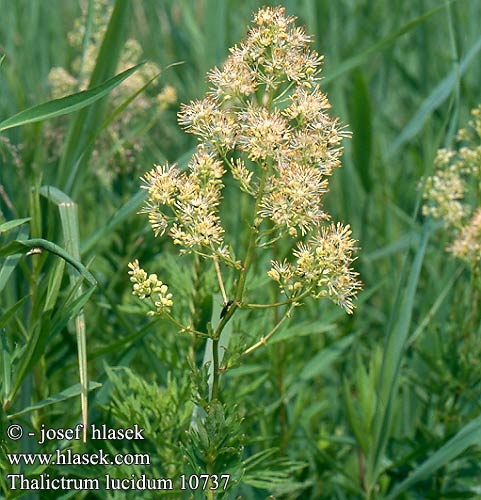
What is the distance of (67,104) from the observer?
65.6 inches

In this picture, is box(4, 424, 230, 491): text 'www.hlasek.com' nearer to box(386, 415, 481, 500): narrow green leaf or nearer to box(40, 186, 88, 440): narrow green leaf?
box(40, 186, 88, 440): narrow green leaf

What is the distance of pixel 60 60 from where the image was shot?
3.82 m

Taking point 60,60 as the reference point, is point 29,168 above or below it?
below

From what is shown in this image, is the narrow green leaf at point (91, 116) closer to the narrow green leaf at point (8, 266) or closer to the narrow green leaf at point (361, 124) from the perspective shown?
the narrow green leaf at point (8, 266)

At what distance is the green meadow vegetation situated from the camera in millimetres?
1438

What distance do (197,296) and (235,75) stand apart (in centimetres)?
71

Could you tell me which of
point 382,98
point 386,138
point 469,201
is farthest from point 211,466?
point 386,138

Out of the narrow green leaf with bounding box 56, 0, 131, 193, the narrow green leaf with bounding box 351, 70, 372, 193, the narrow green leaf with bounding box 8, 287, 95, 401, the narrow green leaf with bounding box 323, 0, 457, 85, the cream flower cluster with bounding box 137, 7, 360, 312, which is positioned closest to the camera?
the cream flower cluster with bounding box 137, 7, 360, 312

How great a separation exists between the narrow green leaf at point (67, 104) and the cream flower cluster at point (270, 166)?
0.25 meters

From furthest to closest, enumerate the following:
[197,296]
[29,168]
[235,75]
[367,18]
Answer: [367,18], [29,168], [197,296], [235,75]

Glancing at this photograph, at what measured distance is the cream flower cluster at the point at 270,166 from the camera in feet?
4.54

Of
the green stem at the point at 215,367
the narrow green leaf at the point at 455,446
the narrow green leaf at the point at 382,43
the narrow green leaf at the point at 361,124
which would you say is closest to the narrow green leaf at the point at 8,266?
the green stem at the point at 215,367

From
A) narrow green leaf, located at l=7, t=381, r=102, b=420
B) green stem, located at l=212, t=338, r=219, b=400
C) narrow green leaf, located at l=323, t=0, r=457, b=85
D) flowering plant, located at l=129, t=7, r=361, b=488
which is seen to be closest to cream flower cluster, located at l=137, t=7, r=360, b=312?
flowering plant, located at l=129, t=7, r=361, b=488

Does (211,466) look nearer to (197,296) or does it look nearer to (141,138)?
(197,296)
